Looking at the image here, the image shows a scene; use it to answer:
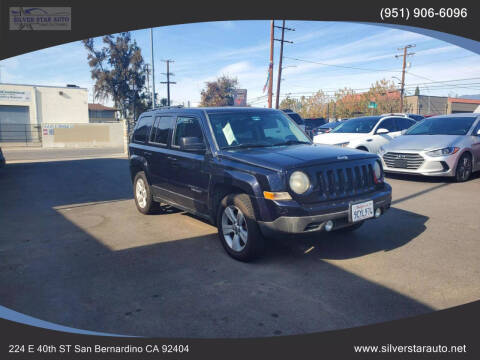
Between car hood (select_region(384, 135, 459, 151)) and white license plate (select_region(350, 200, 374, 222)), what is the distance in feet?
19.8

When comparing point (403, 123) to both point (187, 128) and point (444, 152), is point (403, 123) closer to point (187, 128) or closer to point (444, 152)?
point (444, 152)

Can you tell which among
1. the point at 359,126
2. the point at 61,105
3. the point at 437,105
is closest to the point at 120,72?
the point at 61,105

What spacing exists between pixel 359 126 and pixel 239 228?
30.9 feet

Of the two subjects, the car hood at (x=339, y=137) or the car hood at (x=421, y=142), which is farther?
the car hood at (x=339, y=137)

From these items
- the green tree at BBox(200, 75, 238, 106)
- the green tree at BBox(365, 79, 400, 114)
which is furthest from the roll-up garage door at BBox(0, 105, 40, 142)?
the green tree at BBox(365, 79, 400, 114)

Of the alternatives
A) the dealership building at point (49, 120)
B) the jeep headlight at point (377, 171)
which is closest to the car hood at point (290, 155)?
the jeep headlight at point (377, 171)

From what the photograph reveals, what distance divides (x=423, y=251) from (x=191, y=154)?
339 centimetres

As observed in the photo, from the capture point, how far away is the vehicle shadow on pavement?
10.6 feet

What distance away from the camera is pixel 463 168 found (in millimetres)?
9625

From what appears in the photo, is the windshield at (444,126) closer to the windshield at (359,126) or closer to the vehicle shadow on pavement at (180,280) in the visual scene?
the windshield at (359,126)

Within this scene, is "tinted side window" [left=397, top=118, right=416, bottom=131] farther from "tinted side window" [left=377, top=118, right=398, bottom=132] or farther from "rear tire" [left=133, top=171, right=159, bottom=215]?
"rear tire" [left=133, top=171, right=159, bottom=215]

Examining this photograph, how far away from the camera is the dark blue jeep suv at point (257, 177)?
409 cm

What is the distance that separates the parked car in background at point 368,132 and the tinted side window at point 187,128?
285 inches

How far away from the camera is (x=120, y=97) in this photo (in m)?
51.3
